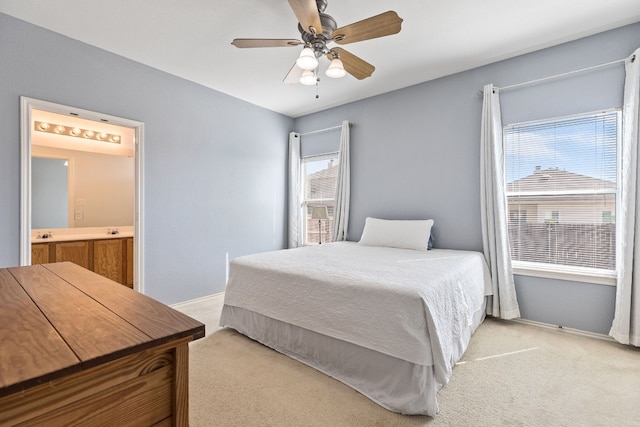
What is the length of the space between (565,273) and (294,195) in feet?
11.9

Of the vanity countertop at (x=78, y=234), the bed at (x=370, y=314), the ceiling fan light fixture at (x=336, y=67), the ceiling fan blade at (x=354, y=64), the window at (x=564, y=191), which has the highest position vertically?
the ceiling fan blade at (x=354, y=64)

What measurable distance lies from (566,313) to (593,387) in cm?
105

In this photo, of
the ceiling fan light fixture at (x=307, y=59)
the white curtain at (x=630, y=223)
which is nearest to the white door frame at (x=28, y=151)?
the ceiling fan light fixture at (x=307, y=59)

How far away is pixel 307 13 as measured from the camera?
1.90 meters

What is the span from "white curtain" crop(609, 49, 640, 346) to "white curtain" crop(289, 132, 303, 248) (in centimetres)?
382

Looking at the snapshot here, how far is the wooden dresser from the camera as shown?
563 millimetres

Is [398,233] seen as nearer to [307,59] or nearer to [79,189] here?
[307,59]

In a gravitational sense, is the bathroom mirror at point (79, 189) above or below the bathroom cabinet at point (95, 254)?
above

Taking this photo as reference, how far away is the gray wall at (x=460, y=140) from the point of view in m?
2.68

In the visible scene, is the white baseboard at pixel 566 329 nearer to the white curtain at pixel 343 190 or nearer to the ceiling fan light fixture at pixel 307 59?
the white curtain at pixel 343 190

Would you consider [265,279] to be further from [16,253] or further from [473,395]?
[16,253]

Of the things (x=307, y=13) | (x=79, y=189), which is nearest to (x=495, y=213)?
(x=307, y=13)

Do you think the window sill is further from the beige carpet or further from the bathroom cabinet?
the bathroom cabinet

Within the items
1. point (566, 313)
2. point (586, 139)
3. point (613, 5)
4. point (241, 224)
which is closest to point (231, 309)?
point (241, 224)
